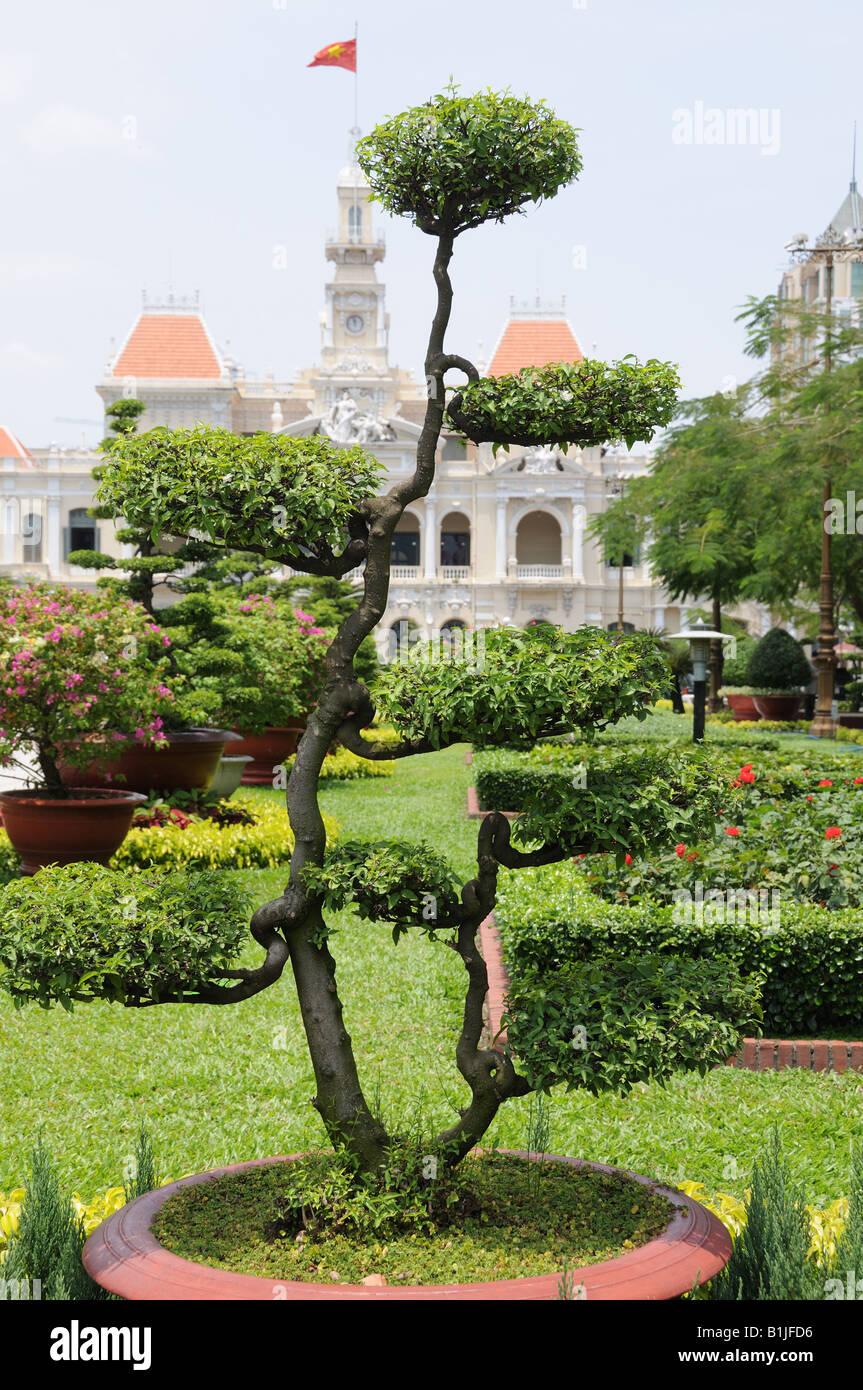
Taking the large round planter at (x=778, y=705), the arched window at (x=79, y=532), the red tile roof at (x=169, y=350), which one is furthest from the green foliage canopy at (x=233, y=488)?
the red tile roof at (x=169, y=350)

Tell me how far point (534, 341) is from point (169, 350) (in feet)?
48.3

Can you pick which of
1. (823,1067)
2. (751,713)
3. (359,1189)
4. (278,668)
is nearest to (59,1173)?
(359,1189)

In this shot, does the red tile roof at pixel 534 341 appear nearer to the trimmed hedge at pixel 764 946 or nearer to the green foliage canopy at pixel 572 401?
the trimmed hedge at pixel 764 946

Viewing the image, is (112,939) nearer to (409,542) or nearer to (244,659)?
(244,659)

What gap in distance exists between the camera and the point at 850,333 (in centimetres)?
1600

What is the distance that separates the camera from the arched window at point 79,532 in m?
47.2

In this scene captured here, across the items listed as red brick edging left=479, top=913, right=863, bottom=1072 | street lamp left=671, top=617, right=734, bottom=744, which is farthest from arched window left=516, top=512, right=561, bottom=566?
red brick edging left=479, top=913, right=863, bottom=1072

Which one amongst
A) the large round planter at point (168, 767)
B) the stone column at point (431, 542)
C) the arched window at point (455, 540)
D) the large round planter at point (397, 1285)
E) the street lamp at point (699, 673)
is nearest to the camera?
the large round planter at point (397, 1285)

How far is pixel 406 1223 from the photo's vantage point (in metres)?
3.06

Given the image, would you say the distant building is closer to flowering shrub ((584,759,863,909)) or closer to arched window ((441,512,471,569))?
arched window ((441,512,471,569))

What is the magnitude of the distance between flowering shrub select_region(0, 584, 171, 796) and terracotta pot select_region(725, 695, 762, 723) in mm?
17106

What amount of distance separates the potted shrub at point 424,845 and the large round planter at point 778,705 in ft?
67.8

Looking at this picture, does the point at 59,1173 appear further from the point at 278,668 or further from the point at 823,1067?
the point at 278,668

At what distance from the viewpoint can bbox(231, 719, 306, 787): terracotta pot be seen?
15.5 metres
